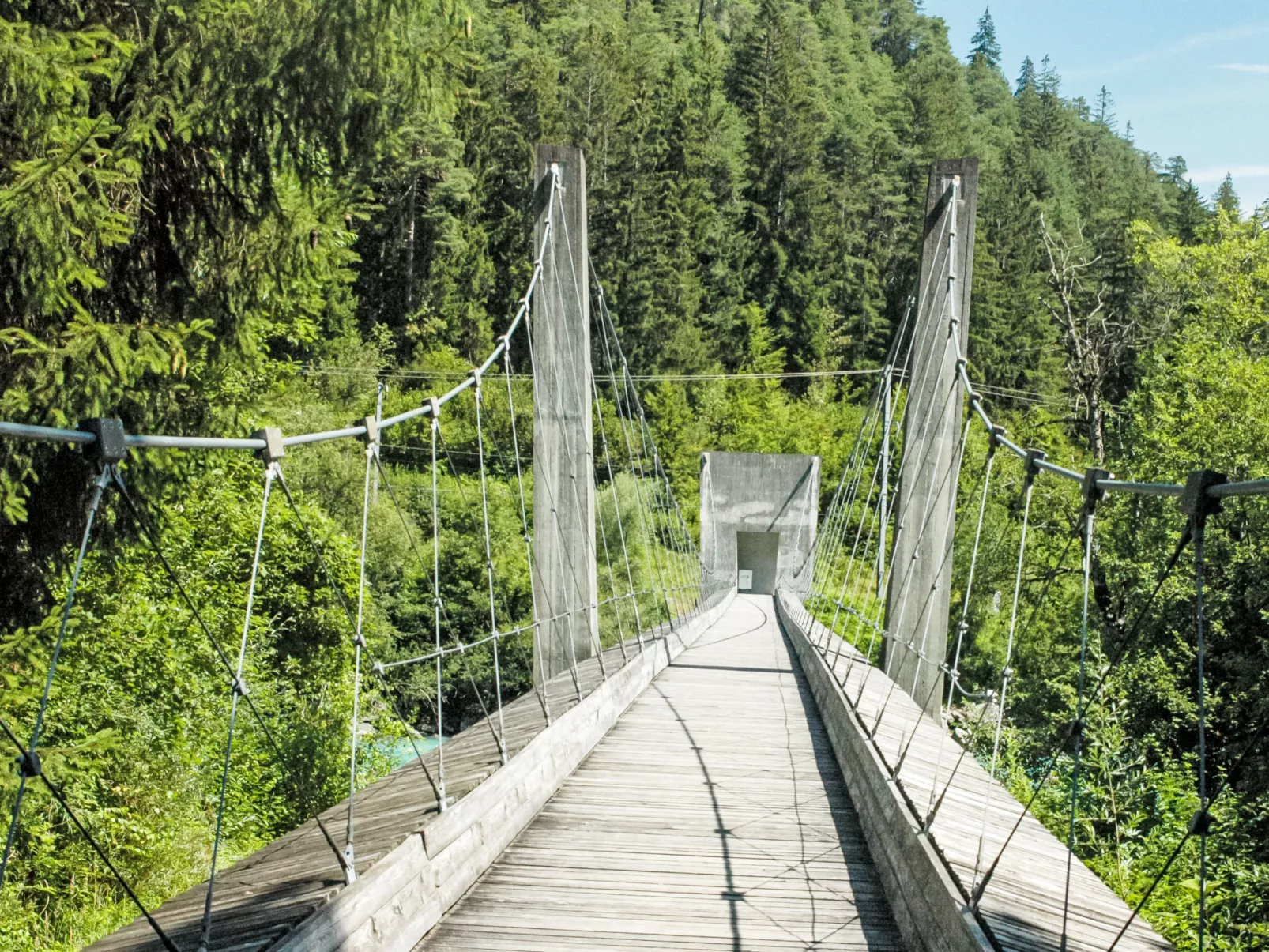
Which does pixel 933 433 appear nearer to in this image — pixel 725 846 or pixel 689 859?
pixel 725 846

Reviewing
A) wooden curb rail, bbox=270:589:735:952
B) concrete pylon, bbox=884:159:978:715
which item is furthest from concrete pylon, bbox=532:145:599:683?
concrete pylon, bbox=884:159:978:715

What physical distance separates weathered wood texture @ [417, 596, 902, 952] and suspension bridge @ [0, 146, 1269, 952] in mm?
11

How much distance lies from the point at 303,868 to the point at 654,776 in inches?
76.0

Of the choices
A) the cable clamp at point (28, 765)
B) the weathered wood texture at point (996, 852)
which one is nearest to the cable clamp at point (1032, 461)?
the weathered wood texture at point (996, 852)

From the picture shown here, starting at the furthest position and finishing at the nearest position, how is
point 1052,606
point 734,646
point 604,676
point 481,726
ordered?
1. point 1052,606
2. point 734,646
3. point 604,676
4. point 481,726

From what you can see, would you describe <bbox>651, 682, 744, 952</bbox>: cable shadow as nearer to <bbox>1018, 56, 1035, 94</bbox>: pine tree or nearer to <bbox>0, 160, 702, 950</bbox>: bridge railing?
<bbox>0, 160, 702, 950</bbox>: bridge railing

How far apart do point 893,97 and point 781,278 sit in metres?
16.6

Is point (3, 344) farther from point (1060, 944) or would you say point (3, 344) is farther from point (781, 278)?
point (781, 278)

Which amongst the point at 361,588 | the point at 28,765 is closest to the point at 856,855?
the point at 361,588

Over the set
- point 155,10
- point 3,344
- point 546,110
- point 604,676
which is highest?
point 546,110

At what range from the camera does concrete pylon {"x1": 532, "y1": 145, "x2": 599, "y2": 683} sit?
5012mm

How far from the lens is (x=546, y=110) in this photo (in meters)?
36.5

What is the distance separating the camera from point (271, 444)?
6.47 ft

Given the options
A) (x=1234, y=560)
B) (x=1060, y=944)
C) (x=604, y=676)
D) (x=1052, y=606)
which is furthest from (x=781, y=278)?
(x=1060, y=944)
